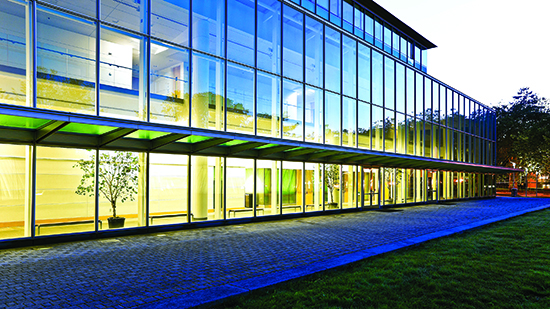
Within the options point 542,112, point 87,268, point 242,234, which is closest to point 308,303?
point 87,268

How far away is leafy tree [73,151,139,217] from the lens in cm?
1184

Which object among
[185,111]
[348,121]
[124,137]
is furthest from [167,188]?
[348,121]

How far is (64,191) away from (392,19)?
Answer: 24862mm

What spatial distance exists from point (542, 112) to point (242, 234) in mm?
56842

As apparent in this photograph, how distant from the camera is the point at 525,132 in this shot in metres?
51.0

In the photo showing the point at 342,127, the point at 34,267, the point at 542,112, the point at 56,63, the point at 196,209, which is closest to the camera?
the point at 34,267

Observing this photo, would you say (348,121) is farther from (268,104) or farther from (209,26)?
(209,26)

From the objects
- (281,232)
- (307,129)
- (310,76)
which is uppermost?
(310,76)

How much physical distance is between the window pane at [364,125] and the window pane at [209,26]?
10.3 metres

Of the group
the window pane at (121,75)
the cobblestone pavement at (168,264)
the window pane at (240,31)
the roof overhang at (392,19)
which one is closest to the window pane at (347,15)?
the roof overhang at (392,19)

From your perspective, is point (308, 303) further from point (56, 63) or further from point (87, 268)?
point (56, 63)

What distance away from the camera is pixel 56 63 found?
33.7ft

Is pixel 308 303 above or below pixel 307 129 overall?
below

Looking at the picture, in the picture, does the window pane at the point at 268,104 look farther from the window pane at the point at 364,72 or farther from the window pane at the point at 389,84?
the window pane at the point at 389,84
